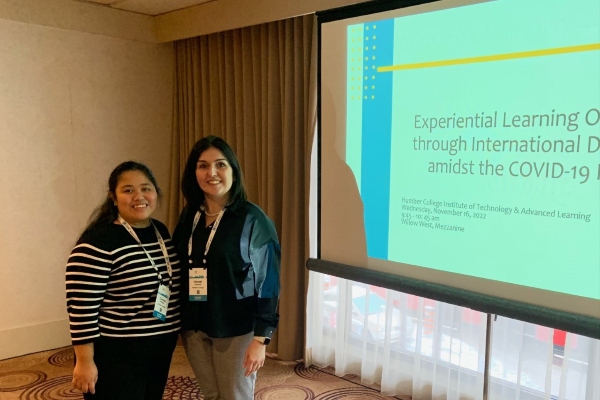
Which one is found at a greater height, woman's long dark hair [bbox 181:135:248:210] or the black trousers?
woman's long dark hair [bbox 181:135:248:210]

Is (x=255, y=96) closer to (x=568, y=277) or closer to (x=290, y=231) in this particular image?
(x=290, y=231)

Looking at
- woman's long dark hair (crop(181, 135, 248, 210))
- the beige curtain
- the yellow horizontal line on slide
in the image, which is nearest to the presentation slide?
the yellow horizontal line on slide

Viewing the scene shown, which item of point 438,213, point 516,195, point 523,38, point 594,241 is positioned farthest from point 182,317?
point 523,38

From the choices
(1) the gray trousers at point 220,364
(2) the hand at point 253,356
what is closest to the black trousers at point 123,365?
(1) the gray trousers at point 220,364

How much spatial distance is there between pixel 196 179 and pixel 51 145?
1.94 metres

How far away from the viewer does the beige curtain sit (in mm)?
3143

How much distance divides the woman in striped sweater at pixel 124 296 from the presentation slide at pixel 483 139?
3.08 feet

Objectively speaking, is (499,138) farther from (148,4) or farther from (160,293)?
(148,4)

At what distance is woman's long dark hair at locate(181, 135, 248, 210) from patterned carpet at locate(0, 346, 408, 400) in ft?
4.51

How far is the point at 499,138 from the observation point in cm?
193

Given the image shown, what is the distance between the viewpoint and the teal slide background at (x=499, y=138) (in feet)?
5.77

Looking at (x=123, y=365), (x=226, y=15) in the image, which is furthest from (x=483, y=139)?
(x=226, y=15)

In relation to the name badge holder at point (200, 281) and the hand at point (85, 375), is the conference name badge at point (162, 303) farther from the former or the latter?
the hand at point (85, 375)

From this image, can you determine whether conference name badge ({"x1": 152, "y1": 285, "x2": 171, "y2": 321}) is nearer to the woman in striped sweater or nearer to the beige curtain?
the woman in striped sweater
